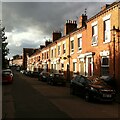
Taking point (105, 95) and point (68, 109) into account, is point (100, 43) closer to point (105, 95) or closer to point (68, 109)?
point (105, 95)

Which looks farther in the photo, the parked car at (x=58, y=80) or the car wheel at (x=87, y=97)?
the parked car at (x=58, y=80)

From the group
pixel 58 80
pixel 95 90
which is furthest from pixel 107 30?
pixel 95 90

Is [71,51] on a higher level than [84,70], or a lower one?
higher

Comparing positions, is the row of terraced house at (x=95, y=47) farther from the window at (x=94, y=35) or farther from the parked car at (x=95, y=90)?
the parked car at (x=95, y=90)

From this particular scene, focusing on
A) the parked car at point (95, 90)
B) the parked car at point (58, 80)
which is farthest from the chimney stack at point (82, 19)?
the parked car at point (95, 90)

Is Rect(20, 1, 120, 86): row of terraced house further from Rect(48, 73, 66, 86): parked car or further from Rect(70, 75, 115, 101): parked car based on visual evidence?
Rect(70, 75, 115, 101): parked car

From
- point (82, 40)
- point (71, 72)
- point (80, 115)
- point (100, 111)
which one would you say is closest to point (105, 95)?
point (100, 111)

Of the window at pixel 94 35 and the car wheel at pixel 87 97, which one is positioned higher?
the window at pixel 94 35

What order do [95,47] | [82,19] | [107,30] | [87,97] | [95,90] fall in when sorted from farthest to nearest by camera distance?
[82,19] < [95,47] < [107,30] < [87,97] < [95,90]

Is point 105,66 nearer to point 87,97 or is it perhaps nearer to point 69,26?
point 87,97

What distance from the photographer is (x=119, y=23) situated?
2277cm

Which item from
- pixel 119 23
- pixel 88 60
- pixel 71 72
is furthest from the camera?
pixel 71 72

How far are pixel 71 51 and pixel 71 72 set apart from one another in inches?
105


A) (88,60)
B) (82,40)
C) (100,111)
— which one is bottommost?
(100,111)
